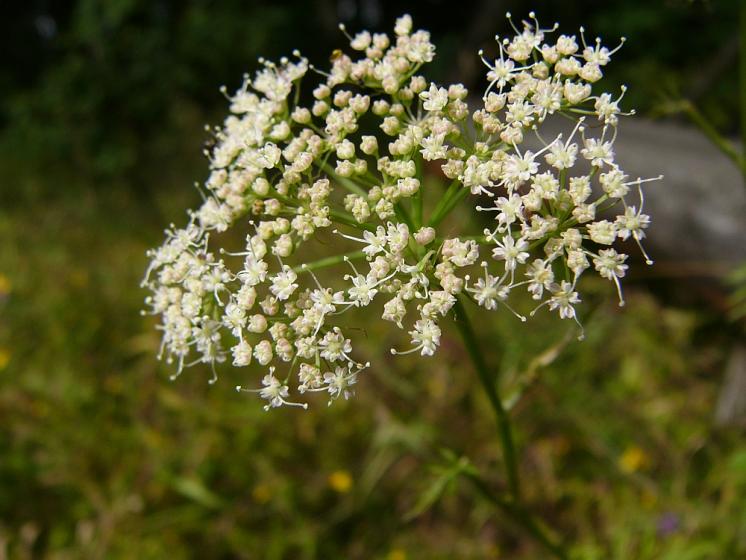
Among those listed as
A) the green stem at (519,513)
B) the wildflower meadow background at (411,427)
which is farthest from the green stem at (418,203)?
the wildflower meadow background at (411,427)

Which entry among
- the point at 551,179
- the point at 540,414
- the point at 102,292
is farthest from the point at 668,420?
the point at 102,292

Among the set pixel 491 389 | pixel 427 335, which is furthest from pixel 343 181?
pixel 491 389

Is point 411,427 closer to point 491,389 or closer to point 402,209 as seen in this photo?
point 491,389

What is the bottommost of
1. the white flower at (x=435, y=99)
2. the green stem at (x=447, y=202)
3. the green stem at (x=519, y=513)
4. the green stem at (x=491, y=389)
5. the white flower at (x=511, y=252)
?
the green stem at (x=519, y=513)

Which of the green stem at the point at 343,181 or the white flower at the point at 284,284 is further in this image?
the green stem at the point at 343,181

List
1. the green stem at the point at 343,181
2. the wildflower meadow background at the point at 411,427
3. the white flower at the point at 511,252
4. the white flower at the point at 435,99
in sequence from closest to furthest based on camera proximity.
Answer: the white flower at the point at 511,252 → the white flower at the point at 435,99 → the green stem at the point at 343,181 → the wildflower meadow background at the point at 411,427

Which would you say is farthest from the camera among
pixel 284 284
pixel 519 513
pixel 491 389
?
pixel 519 513

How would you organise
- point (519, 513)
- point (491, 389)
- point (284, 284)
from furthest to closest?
1. point (519, 513)
2. point (491, 389)
3. point (284, 284)

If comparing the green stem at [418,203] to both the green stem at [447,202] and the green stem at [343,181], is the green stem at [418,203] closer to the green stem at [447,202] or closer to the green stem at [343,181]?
the green stem at [447,202]
